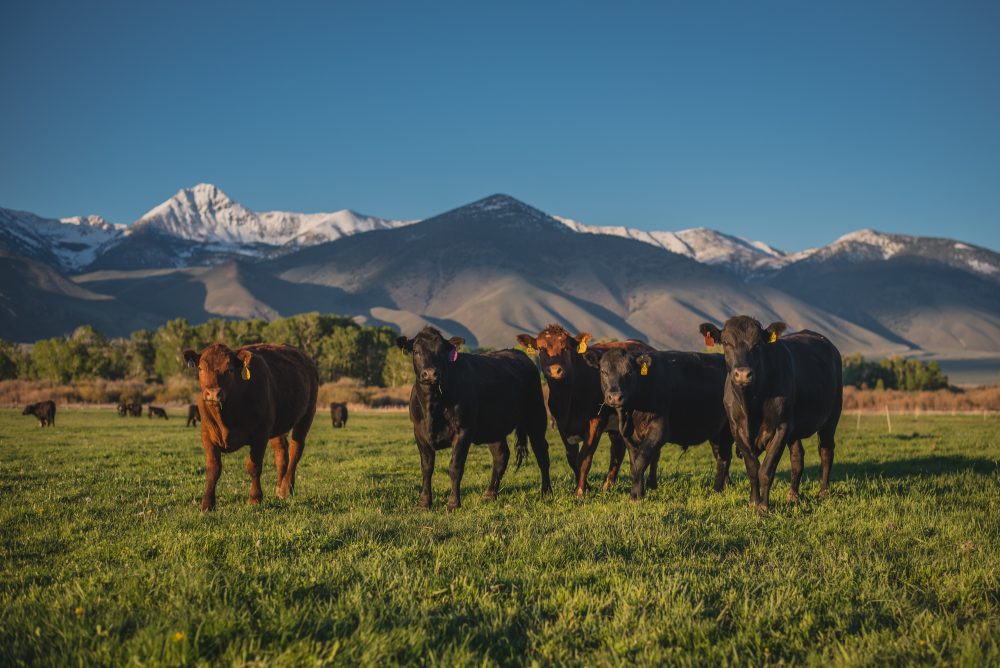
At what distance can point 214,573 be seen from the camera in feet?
21.3

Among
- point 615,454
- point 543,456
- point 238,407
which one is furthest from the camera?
point 615,454

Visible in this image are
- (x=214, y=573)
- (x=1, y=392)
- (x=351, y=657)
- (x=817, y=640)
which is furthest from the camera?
(x=1, y=392)

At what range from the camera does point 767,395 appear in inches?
434

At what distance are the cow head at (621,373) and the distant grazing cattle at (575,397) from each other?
1.10 m

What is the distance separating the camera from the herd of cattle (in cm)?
1104

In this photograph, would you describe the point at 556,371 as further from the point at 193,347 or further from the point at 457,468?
the point at 193,347

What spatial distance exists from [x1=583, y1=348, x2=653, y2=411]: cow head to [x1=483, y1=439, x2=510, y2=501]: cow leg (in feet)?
7.25

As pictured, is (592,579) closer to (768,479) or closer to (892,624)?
(892,624)

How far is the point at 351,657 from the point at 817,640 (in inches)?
135

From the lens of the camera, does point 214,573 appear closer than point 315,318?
Yes

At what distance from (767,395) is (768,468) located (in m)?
1.16

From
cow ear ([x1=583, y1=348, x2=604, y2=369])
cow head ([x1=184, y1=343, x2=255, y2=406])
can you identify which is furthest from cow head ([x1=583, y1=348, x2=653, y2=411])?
cow head ([x1=184, y1=343, x2=255, y2=406])

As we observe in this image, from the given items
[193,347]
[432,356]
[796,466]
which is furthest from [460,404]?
[193,347]

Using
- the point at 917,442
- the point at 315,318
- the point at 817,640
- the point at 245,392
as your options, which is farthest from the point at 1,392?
the point at 817,640
